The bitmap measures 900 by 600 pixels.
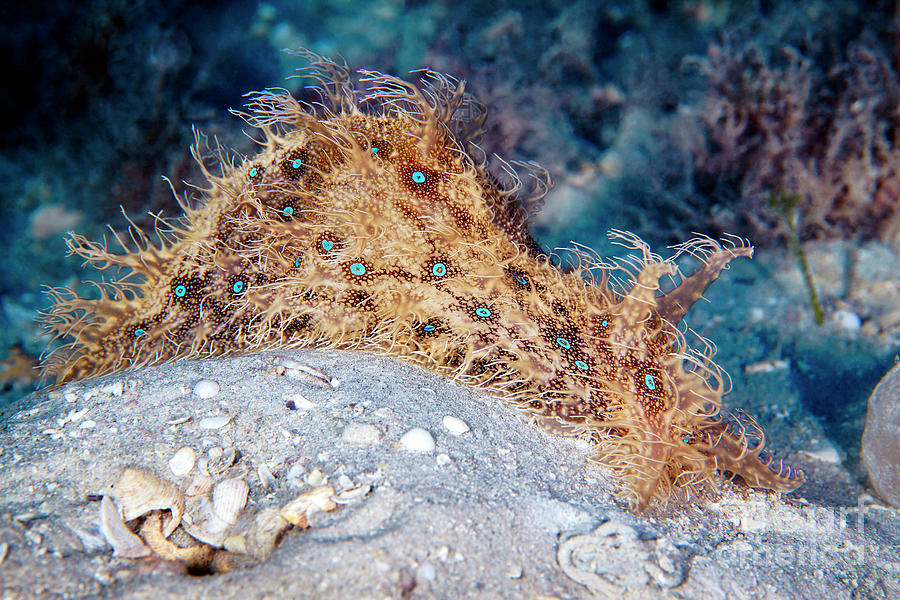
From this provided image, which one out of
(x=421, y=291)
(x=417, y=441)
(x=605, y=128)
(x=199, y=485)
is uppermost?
(x=605, y=128)

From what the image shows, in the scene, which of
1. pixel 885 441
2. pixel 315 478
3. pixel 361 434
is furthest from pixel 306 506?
pixel 885 441

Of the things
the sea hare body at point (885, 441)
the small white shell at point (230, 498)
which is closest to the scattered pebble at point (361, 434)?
the small white shell at point (230, 498)

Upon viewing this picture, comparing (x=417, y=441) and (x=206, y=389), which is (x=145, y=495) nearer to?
(x=206, y=389)

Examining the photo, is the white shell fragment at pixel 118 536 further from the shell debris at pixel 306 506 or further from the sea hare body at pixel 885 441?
the sea hare body at pixel 885 441

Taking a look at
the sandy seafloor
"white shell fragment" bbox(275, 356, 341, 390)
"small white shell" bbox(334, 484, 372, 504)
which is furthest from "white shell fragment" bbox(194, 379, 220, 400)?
"small white shell" bbox(334, 484, 372, 504)

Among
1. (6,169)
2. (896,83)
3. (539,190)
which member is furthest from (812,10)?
(6,169)

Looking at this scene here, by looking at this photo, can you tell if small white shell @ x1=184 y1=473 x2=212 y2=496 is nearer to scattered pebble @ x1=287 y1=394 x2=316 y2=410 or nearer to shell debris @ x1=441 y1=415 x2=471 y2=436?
scattered pebble @ x1=287 y1=394 x2=316 y2=410
